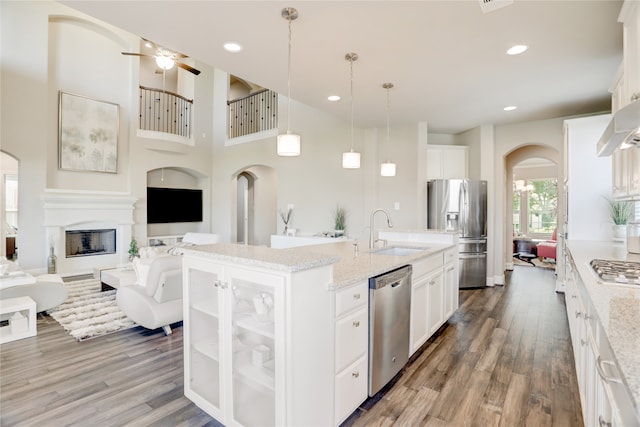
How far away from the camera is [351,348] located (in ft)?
6.26

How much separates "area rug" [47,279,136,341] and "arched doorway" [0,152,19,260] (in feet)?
12.4

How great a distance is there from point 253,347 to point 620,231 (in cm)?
412

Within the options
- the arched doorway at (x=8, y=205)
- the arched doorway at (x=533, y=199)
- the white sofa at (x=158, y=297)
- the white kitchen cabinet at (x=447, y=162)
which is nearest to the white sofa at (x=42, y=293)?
the white sofa at (x=158, y=297)

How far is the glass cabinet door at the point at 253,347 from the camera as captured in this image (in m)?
1.64

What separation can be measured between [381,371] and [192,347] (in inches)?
49.8

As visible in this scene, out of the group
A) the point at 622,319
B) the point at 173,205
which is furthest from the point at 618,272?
the point at 173,205

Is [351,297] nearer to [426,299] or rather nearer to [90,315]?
[426,299]

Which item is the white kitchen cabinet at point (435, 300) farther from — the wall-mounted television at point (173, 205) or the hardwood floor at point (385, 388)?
the wall-mounted television at point (173, 205)

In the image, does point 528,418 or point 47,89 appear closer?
point 528,418

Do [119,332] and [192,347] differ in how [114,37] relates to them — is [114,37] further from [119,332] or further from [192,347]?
[192,347]

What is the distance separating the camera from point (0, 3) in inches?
216

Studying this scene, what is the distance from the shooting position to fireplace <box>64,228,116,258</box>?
6.40 meters

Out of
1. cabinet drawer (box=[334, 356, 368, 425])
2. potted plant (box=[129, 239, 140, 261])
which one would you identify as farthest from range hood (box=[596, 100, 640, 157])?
potted plant (box=[129, 239, 140, 261])

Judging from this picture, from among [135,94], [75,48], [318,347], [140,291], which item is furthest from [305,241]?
[75,48]
